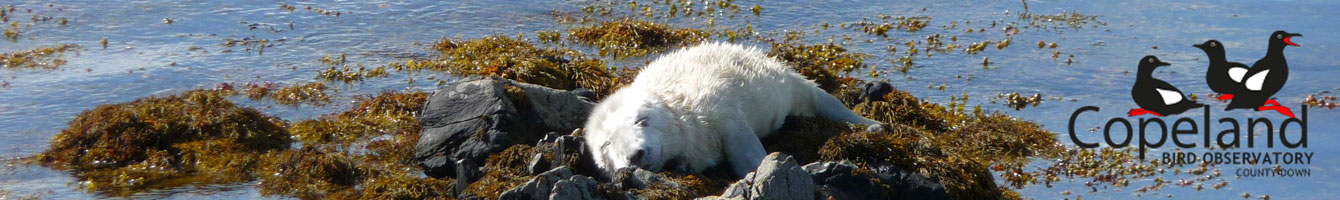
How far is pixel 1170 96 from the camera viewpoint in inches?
334

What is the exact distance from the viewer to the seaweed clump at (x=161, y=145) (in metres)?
6.99

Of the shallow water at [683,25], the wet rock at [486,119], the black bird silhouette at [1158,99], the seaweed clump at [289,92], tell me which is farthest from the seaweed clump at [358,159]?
the black bird silhouette at [1158,99]

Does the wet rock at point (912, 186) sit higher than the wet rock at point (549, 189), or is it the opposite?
the wet rock at point (549, 189)

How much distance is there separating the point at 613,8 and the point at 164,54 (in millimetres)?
4722

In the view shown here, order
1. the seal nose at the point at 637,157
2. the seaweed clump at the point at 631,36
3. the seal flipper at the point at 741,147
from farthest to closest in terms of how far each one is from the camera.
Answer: the seaweed clump at the point at 631,36
the seal flipper at the point at 741,147
the seal nose at the point at 637,157

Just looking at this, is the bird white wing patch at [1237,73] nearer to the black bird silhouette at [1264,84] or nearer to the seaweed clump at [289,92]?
the black bird silhouette at [1264,84]

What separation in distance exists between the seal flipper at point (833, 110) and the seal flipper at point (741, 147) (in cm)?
100

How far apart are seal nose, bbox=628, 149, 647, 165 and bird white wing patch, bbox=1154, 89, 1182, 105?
446cm

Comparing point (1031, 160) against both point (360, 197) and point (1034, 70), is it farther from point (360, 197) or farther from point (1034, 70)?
point (360, 197)

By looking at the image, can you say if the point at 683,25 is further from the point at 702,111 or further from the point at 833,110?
the point at 702,111

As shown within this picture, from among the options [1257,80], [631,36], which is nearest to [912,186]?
[1257,80]

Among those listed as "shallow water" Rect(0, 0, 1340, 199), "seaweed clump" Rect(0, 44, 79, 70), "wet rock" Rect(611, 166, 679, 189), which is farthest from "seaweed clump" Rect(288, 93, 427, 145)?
"seaweed clump" Rect(0, 44, 79, 70)

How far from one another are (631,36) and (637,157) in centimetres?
499

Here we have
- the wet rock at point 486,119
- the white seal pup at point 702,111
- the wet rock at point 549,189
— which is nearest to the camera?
the wet rock at point 549,189
